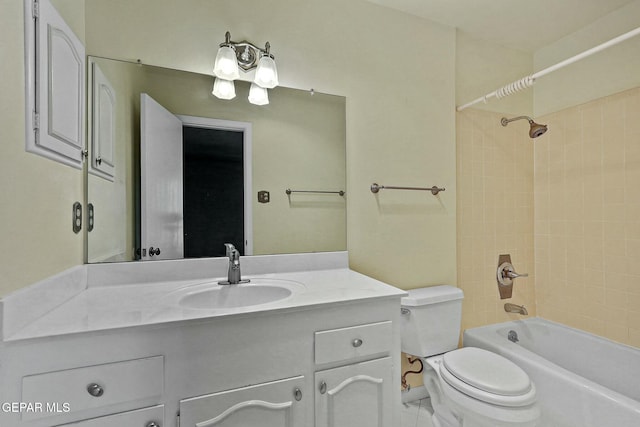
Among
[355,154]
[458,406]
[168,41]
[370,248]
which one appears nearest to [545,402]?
[458,406]

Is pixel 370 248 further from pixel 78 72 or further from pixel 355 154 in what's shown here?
pixel 78 72

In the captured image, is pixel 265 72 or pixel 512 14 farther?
pixel 512 14

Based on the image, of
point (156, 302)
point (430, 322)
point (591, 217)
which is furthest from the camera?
point (591, 217)

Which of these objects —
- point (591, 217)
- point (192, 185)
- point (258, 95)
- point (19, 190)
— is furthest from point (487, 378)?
point (19, 190)

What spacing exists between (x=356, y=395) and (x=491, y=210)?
171cm

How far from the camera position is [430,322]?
1.67 meters

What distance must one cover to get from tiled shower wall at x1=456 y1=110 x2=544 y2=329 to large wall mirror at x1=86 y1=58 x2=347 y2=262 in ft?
3.23

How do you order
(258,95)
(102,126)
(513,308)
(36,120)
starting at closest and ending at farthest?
1. (36,120)
2. (102,126)
3. (258,95)
4. (513,308)

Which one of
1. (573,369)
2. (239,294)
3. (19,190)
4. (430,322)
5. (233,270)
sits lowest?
(573,369)

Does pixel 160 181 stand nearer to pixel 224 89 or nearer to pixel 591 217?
pixel 224 89

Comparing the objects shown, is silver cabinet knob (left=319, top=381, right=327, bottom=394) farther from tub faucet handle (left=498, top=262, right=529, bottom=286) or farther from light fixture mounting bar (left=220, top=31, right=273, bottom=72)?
tub faucet handle (left=498, top=262, right=529, bottom=286)

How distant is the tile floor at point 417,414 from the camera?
169 centimetres

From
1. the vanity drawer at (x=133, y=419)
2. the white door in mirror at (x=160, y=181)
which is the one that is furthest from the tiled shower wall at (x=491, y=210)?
the vanity drawer at (x=133, y=419)

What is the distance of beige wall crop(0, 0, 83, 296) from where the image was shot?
0.76 meters
